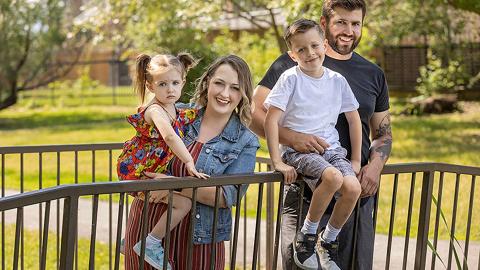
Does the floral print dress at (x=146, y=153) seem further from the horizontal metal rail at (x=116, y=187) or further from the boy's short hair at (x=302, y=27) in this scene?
the boy's short hair at (x=302, y=27)

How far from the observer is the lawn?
11.9m

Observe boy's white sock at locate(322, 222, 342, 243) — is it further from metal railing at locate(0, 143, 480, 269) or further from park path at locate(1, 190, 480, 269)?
park path at locate(1, 190, 480, 269)

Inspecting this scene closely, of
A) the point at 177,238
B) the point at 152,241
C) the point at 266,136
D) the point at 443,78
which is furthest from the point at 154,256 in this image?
the point at 443,78

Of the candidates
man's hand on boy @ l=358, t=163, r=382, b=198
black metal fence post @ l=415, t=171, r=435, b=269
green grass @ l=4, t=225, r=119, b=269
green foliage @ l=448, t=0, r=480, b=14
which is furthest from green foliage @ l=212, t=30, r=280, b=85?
man's hand on boy @ l=358, t=163, r=382, b=198

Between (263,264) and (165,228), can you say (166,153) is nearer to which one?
(165,228)

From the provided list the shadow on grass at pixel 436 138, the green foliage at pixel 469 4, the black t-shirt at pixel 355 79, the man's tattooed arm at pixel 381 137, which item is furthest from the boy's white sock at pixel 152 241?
the green foliage at pixel 469 4

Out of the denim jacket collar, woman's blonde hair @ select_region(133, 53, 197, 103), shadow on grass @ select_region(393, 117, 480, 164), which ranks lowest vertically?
shadow on grass @ select_region(393, 117, 480, 164)

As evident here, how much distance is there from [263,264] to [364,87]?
408 centimetres

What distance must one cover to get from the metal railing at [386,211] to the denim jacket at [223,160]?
3.4 inches

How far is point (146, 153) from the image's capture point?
4.21 meters

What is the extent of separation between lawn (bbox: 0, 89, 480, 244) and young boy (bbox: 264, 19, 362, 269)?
194 inches

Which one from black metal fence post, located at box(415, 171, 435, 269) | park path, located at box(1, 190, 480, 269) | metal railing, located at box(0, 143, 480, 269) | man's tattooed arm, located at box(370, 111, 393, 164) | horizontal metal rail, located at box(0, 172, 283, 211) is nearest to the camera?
horizontal metal rail, located at box(0, 172, 283, 211)

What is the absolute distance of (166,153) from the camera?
420cm

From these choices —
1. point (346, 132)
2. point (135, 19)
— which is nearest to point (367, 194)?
point (346, 132)
